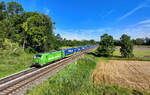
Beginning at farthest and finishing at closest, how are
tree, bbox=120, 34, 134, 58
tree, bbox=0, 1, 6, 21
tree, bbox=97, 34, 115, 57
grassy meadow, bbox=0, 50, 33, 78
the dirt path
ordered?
tree, bbox=0, 1, 6, 21
tree, bbox=97, 34, 115, 57
tree, bbox=120, 34, 134, 58
grassy meadow, bbox=0, 50, 33, 78
the dirt path

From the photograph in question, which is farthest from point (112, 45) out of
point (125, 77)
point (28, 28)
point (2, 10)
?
point (2, 10)

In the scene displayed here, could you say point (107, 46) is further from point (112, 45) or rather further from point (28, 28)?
point (28, 28)

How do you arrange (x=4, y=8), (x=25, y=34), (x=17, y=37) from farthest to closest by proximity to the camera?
(x=4, y=8)
(x=25, y=34)
(x=17, y=37)

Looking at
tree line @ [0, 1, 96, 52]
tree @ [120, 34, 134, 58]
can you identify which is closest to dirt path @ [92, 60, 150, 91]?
tree @ [120, 34, 134, 58]

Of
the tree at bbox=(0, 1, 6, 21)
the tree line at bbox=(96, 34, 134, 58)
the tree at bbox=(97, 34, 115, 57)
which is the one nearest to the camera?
the tree line at bbox=(96, 34, 134, 58)

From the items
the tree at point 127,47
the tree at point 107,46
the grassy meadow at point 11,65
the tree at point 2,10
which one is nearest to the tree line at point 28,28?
the tree at point 2,10

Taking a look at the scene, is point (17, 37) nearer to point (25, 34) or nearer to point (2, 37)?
point (25, 34)

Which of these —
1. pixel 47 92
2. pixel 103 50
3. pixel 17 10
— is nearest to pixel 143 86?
pixel 47 92

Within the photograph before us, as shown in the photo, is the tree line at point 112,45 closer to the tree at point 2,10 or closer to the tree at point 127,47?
the tree at point 127,47

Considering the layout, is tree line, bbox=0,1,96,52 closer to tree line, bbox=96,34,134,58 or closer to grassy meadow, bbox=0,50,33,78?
grassy meadow, bbox=0,50,33,78

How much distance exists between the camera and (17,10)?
142 feet

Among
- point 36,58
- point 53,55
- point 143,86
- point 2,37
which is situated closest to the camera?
point 143,86

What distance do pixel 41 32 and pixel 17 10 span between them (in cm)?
2280

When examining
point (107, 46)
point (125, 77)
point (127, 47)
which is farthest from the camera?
point (107, 46)
